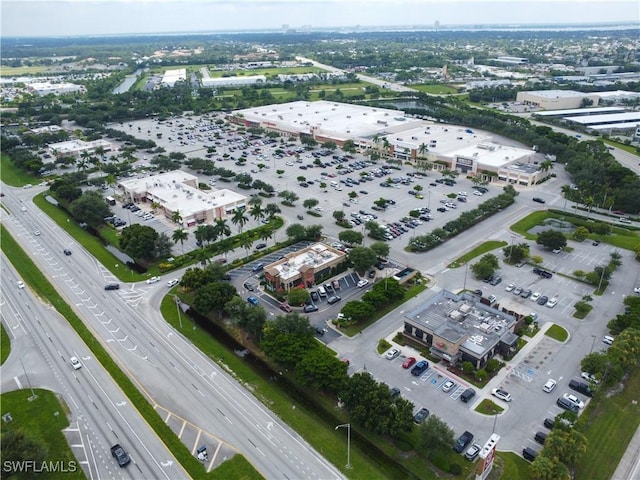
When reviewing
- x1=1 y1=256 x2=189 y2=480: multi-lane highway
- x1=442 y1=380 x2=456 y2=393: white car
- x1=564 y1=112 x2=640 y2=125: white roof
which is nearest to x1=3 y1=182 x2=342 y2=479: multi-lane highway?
x1=1 y1=256 x2=189 y2=480: multi-lane highway

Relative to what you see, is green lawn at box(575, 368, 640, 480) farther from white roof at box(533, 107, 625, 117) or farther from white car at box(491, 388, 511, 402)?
white roof at box(533, 107, 625, 117)

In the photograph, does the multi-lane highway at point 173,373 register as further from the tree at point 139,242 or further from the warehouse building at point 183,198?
the warehouse building at point 183,198

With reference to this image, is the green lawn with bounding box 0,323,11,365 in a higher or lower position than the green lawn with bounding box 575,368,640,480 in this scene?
higher

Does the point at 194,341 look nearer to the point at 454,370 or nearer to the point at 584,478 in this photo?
the point at 454,370

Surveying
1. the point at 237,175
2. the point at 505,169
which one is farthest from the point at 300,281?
the point at 505,169

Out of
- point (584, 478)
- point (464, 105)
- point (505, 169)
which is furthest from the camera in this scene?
point (464, 105)

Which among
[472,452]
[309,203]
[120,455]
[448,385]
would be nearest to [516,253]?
[448,385]

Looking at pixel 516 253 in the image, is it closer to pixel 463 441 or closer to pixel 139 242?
pixel 463 441

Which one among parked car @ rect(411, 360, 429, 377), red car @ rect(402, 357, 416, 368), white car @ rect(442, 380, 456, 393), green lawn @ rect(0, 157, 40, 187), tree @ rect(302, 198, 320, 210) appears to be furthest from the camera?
green lawn @ rect(0, 157, 40, 187)
